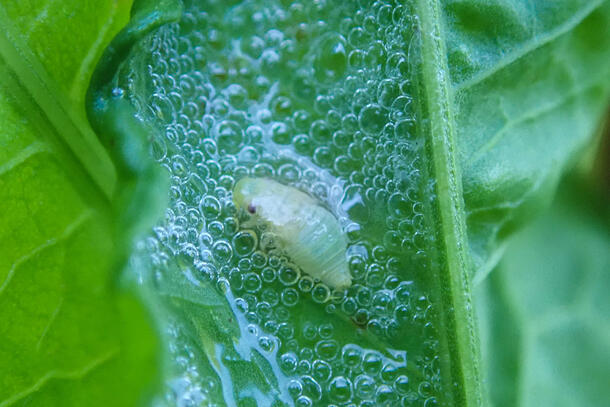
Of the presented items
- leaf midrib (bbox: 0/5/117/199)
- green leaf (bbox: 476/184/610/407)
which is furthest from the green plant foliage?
green leaf (bbox: 476/184/610/407)

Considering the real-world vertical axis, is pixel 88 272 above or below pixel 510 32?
above

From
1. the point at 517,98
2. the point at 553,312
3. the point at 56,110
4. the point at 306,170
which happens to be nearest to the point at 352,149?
the point at 306,170

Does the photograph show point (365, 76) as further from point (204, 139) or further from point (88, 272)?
point (88, 272)

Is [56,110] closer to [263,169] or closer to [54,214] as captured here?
[54,214]

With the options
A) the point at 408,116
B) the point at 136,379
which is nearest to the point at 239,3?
the point at 408,116

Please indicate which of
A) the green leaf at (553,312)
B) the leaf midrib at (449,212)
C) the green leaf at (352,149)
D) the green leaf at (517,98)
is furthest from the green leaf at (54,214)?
the green leaf at (553,312)

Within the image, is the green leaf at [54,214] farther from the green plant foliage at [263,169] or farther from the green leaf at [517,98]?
the green leaf at [517,98]
